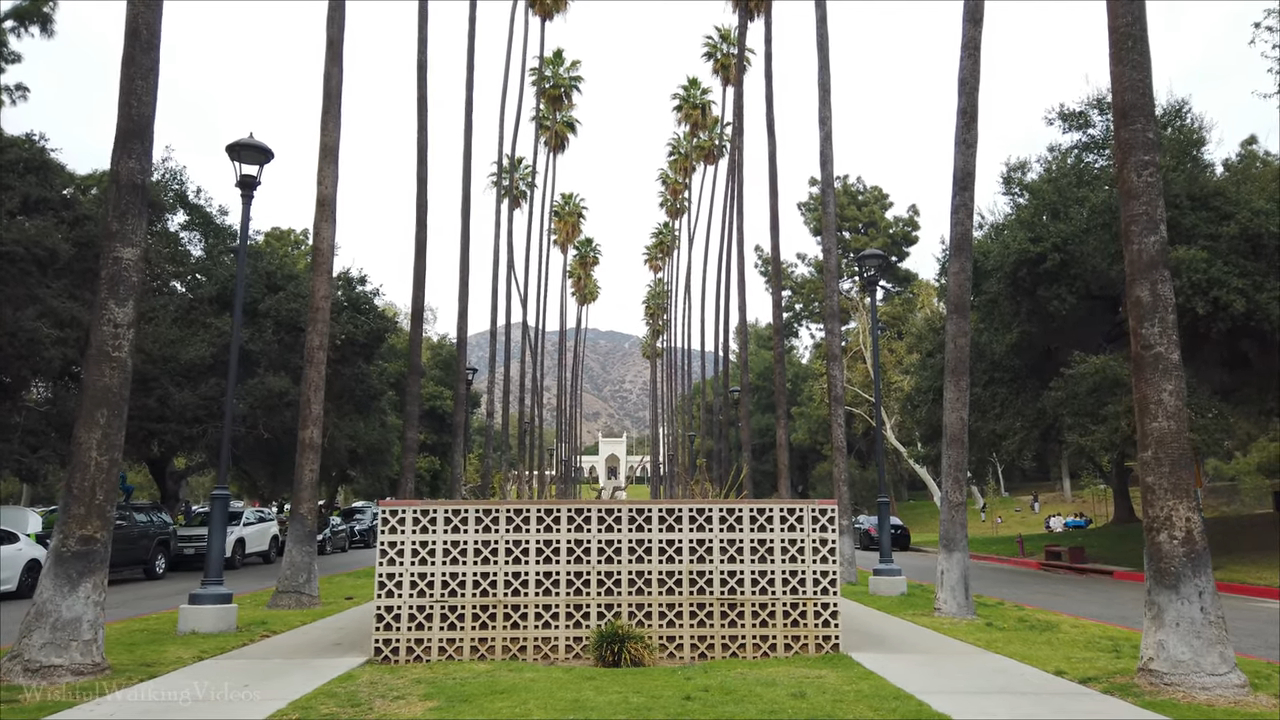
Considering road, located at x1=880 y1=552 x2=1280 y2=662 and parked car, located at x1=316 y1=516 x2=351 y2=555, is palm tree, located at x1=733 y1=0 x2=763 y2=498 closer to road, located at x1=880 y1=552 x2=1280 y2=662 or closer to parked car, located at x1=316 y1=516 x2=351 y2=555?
road, located at x1=880 y1=552 x2=1280 y2=662

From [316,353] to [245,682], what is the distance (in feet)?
25.3

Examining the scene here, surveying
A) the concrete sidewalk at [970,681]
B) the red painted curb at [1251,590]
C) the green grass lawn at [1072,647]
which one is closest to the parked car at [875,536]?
the red painted curb at [1251,590]

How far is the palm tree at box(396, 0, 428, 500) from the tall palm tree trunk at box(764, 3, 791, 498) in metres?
8.92

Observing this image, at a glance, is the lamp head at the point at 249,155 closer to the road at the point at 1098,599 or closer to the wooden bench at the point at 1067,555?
the road at the point at 1098,599

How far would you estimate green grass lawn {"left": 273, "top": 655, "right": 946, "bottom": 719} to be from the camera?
675cm

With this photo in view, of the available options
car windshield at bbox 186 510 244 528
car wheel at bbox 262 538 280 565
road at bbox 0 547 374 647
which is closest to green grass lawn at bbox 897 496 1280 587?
road at bbox 0 547 374 647

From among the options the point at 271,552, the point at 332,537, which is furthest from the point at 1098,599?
the point at 332,537

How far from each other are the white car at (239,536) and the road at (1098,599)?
18.5 metres

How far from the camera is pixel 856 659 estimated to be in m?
9.29

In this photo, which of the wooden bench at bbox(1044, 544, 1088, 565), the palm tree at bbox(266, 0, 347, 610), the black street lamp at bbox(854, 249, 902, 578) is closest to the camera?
the palm tree at bbox(266, 0, 347, 610)

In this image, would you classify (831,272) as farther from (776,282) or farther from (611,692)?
(611,692)

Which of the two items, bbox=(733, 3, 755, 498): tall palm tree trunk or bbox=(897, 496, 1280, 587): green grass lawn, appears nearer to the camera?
bbox=(897, 496, 1280, 587): green grass lawn

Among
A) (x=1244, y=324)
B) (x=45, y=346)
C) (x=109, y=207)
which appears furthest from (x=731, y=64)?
(x=109, y=207)

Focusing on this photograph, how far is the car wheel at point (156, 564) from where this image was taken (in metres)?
20.9
